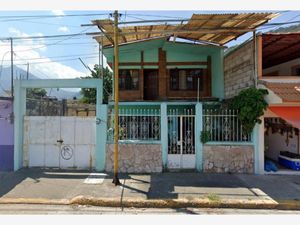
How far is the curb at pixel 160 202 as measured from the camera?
6734 mm

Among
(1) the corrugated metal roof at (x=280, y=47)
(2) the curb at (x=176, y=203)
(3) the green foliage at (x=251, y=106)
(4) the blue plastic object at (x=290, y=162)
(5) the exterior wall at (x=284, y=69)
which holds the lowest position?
(2) the curb at (x=176, y=203)

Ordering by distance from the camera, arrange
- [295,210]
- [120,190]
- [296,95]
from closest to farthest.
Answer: [295,210]
[120,190]
[296,95]

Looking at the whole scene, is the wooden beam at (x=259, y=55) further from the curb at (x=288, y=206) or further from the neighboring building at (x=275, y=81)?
the curb at (x=288, y=206)

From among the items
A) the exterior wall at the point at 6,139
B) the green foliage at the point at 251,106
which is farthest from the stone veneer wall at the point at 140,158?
the exterior wall at the point at 6,139

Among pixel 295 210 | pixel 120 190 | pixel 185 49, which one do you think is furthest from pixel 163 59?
pixel 295 210

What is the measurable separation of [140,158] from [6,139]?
16.5ft

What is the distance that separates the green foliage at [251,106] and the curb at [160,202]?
3.39 meters

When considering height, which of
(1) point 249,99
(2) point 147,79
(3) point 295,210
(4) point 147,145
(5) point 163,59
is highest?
(5) point 163,59

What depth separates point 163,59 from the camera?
1428cm

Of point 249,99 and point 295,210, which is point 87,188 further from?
point 249,99

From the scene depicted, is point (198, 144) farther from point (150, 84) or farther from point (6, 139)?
point (6, 139)

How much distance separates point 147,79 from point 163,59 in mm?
1347

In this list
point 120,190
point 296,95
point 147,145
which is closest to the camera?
point 120,190

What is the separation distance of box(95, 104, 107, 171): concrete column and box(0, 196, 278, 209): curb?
10.3 feet
